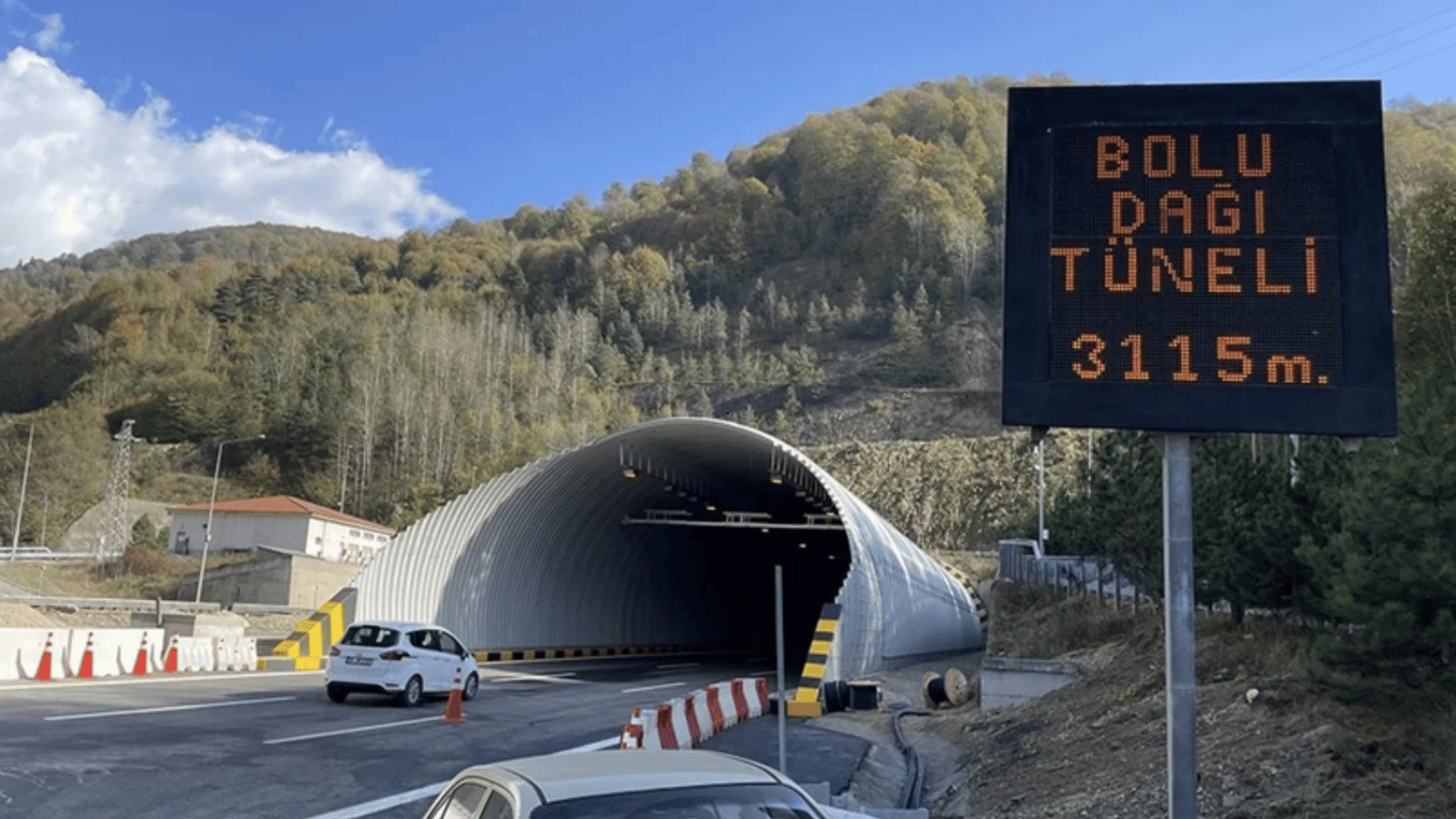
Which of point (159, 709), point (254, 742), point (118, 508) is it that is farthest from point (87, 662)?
point (118, 508)

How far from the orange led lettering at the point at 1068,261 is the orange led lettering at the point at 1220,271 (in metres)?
0.85

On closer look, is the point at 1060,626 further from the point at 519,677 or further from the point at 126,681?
the point at 126,681

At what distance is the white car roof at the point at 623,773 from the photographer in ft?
16.0

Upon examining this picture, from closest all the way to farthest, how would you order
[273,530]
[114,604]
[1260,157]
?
[1260,157], [114,604], [273,530]

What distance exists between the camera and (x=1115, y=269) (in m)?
8.46

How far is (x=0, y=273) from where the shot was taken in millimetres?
151500

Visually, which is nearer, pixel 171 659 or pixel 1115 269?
pixel 1115 269

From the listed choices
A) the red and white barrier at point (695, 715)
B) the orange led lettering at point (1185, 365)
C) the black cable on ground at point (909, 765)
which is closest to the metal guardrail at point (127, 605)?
the red and white barrier at point (695, 715)

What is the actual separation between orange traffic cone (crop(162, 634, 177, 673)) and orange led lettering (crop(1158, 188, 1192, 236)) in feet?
79.6

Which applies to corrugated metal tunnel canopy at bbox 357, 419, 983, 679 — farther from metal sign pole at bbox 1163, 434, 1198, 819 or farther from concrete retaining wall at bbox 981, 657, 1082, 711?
metal sign pole at bbox 1163, 434, 1198, 819

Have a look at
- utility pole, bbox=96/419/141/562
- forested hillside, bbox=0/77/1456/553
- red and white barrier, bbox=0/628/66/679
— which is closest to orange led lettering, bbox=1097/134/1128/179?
red and white barrier, bbox=0/628/66/679

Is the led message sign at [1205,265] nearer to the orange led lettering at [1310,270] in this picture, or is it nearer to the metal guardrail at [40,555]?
the orange led lettering at [1310,270]

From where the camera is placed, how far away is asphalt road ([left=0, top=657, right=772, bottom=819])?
35.5 feet

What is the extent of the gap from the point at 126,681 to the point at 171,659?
3108mm
